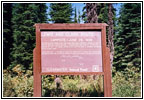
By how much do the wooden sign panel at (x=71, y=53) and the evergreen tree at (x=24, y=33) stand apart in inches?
368

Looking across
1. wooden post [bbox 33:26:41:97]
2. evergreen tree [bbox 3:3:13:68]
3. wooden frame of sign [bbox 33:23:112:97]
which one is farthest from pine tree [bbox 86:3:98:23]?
evergreen tree [bbox 3:3:13:68]

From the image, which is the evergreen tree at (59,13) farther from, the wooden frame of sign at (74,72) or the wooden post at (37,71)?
the wooden post at (37,71)

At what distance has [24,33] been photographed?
14.3m

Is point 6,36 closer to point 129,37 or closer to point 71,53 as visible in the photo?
point 129,37

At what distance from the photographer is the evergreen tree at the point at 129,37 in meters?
13.3

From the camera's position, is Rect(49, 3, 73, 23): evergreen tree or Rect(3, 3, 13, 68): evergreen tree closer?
Rect(3, 3, 13, 68): evergreen tree

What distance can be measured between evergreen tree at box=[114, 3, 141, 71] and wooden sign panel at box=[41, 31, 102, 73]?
30.1 ft

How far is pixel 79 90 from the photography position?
6.20 meters

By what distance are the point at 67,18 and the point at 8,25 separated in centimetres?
562

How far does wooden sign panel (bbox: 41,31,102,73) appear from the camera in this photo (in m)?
4.61

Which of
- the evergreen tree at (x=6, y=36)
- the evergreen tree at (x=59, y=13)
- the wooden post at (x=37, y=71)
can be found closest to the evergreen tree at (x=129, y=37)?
the evergreen tree at (x=59, y=13)

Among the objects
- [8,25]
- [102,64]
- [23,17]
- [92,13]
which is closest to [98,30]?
[102,64]

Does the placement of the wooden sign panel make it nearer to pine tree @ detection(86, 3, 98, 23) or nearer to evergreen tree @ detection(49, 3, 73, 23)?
pine tree @ detection(86, 3, 98, 23)

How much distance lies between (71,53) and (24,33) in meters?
10.6
